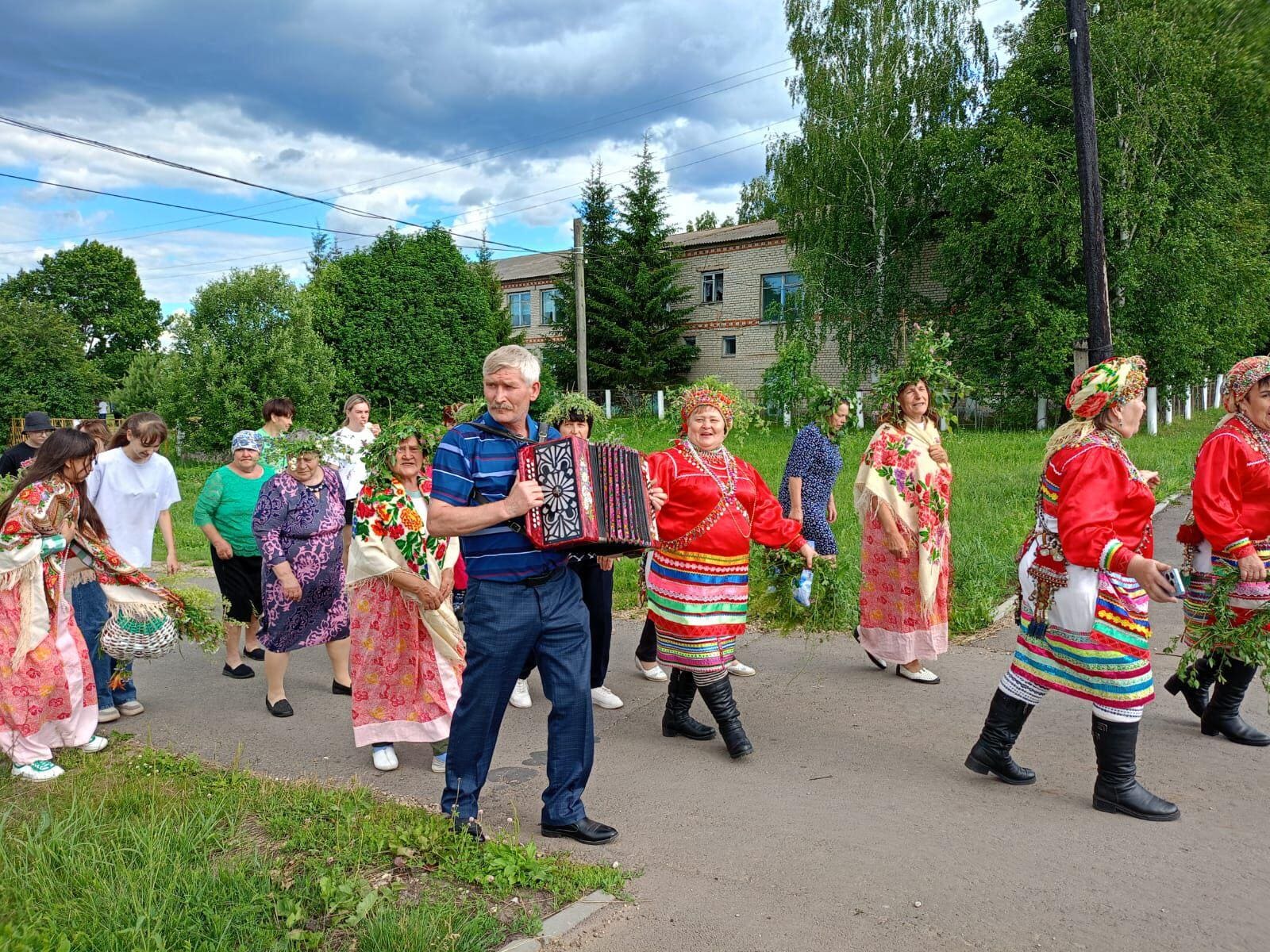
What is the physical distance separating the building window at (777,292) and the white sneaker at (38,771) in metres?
29.4

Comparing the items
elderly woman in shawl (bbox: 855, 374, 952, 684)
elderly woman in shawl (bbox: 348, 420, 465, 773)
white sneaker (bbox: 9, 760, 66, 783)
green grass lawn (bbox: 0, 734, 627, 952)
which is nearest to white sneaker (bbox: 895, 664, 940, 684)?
elderly woman in shawl (bbox: 855, 374, 952, 684)

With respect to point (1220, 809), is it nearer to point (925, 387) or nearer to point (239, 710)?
point (925, 387)

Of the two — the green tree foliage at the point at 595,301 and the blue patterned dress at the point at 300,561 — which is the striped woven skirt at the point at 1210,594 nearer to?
the blue patterned dress at the point at 300,561

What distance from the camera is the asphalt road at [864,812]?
11.1 feet

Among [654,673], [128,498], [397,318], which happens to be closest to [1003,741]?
[654,673]

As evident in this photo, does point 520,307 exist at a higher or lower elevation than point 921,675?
higher

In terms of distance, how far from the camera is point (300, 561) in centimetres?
611

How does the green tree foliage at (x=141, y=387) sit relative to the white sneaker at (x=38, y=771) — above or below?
above

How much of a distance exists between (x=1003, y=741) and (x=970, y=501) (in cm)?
859

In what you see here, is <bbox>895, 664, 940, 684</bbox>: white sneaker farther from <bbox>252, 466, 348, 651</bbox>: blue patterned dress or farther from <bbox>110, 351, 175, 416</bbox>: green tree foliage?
<bbox>110, 351, 175, 416</bbox>: green tree foliage

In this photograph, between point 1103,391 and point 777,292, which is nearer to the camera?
point 1103,391

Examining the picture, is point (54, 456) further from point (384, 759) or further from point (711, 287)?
point (711, 287)

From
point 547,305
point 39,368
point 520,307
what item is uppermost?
point 520,307

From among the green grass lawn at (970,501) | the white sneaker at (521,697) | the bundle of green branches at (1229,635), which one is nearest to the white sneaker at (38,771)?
the white sneaker at (521,697)
